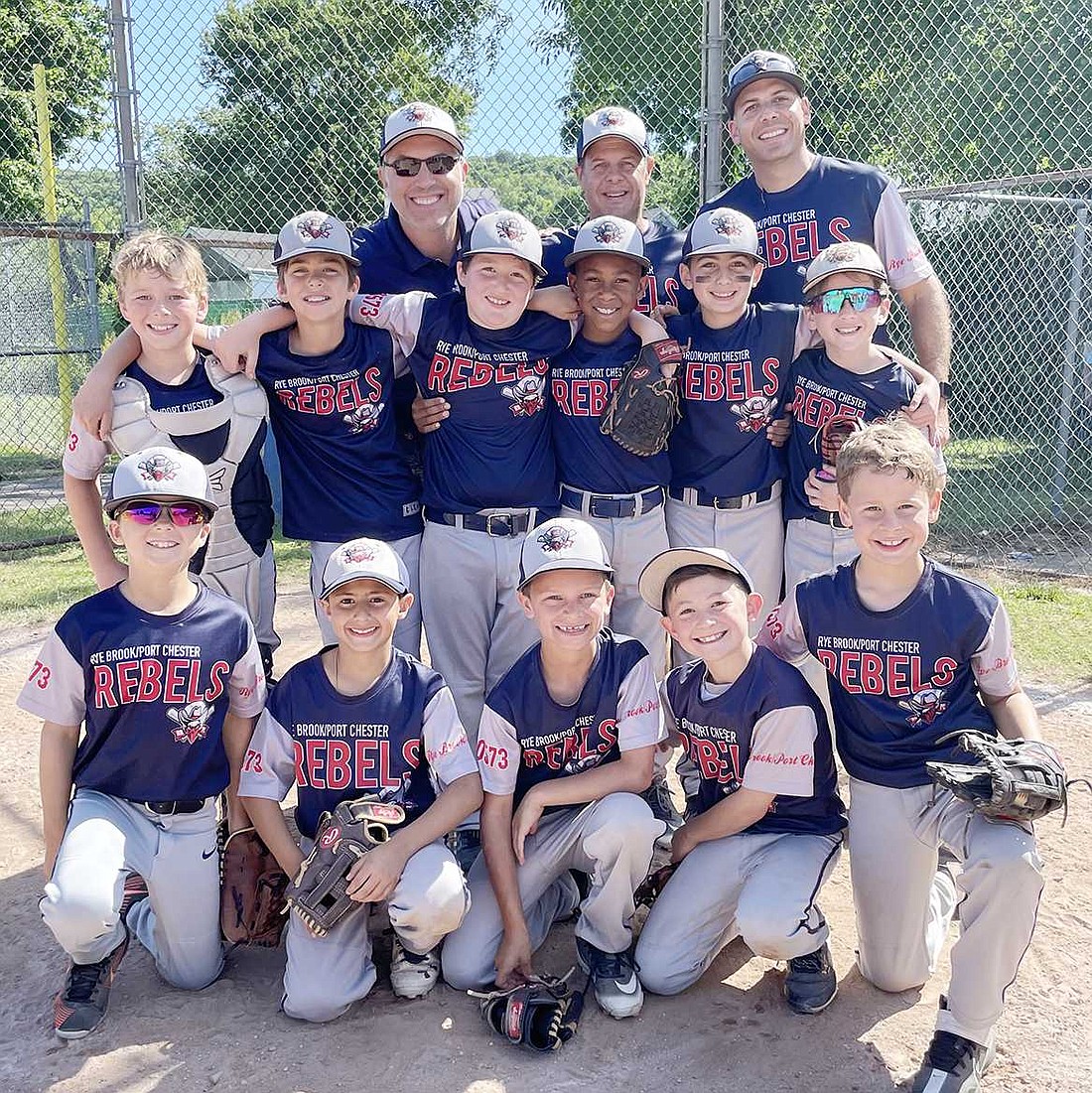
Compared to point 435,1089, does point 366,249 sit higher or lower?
higher

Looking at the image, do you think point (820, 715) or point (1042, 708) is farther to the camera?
point (1042, 708)

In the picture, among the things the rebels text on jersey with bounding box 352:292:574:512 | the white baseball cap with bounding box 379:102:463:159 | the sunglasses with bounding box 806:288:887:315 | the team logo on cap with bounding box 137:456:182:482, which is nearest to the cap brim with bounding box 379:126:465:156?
the white baseball cap with bounding box 379:102:463:159

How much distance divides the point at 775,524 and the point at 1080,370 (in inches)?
315

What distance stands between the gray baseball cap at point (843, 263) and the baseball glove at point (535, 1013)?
2220 millimetres

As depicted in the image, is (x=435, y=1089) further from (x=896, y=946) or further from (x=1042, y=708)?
(x=1042, y=708)

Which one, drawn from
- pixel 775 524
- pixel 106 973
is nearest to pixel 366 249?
pixel 775 524

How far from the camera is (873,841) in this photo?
2953 millimetres

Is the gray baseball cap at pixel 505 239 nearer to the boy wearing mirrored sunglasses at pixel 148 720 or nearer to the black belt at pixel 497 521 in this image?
the black belt at pixel 497 521

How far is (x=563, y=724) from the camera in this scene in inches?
122

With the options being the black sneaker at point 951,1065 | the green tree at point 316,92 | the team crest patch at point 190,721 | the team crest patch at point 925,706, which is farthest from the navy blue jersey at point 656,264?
the green tree at point 316,92

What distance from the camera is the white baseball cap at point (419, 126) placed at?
150 inches

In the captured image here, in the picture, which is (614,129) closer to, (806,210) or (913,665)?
(806,210)

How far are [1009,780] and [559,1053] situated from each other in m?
1.24

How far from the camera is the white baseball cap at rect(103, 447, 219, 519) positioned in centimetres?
296
